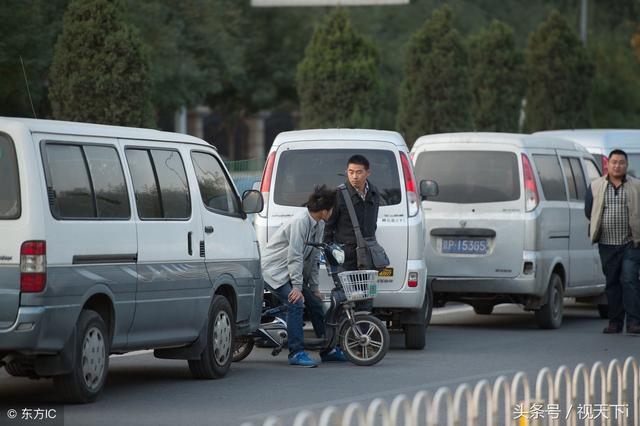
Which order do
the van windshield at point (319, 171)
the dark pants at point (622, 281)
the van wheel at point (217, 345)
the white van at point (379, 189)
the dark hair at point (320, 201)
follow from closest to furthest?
the van wheel at point (217, 345) < the dark hair at point (320, 201) < the white van at point (379, 189) < the van windshield at point (319, 171) < the dark pants at point (622, 281)

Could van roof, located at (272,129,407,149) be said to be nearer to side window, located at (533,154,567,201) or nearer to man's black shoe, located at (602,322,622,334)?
side window, located at (533,154,567,201)

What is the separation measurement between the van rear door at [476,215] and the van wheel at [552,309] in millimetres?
827

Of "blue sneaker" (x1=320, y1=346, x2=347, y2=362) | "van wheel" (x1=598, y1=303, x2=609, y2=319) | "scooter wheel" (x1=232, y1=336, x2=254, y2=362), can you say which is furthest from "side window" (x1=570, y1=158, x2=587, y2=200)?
"scooter wheel" (x1=232, y1=336, x2=254, y2=362)

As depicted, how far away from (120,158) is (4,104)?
649 inches

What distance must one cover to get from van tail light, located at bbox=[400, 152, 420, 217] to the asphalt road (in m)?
1.40

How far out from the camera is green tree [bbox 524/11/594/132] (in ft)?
139

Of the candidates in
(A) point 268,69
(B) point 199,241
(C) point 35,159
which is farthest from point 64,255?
(A) point 268,69

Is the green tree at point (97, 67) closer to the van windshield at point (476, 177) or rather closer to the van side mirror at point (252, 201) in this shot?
the van windshield at point (476, 177)

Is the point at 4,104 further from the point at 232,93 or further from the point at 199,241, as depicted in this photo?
the point at 232,93

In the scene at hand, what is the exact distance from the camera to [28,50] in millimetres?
24250

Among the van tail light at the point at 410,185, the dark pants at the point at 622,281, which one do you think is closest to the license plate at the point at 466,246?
the dark pants at the point at 622,281

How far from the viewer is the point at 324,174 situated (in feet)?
50.6

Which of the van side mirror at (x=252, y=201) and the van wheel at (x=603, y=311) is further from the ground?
the van side mirror at (x=252, y=201)

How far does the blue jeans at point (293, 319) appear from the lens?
13766 millimetres
